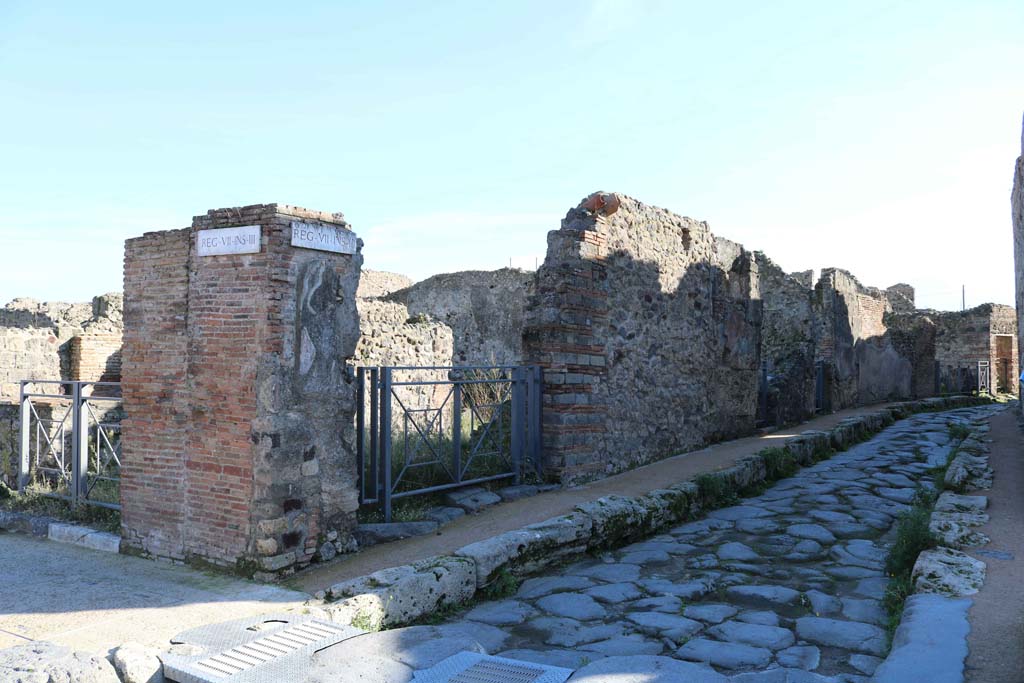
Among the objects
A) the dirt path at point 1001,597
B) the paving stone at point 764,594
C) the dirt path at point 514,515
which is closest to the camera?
the dirt path at point 1001,597

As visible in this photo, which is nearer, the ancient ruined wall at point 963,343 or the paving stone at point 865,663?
the paving stone at point 865,663

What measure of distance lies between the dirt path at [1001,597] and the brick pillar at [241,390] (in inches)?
148

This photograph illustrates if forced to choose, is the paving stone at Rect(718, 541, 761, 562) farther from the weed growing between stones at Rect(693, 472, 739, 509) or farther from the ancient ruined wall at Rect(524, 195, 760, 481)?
the ancient ruined wall at Rect(524, 195, 760, 481)

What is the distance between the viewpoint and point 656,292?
29.8 feet

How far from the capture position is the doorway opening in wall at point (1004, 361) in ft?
81.7

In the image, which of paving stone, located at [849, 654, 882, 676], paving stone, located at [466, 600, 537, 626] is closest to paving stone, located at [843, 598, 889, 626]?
paving stone, located at [849, 654, 882, 676]

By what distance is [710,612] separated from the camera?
443cm

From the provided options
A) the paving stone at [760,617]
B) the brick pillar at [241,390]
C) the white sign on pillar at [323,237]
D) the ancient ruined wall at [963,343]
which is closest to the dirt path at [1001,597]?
the paving stone at [760,617]

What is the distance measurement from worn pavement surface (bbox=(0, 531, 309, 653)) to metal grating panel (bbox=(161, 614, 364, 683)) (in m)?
0.19

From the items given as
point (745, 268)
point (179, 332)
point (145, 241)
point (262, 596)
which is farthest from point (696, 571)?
point (745, 268)

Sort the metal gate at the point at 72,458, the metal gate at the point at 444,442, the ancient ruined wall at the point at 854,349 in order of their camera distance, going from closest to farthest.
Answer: the metal gate at the point at 444,442 → the metal gate at the point at 72,458 → the ancient ruined wall at the point at 854,349

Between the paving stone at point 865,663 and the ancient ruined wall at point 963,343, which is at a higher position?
the ancient ruined wall at point 963,343

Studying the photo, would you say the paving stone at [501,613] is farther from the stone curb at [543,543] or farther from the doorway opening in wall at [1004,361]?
the doorway opening in wall at [1004,361]

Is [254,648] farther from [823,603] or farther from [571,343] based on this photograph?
[571,343]
